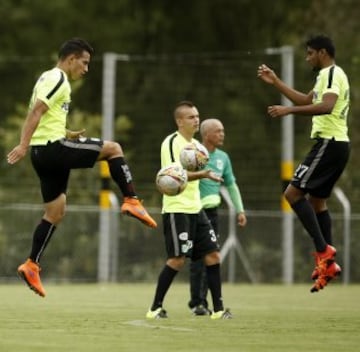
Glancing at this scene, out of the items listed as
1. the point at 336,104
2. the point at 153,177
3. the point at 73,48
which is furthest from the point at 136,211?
the point at 153,177

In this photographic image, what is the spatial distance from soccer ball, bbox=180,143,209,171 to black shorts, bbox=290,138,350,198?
40.9 inches

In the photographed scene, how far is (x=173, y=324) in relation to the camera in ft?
40.0

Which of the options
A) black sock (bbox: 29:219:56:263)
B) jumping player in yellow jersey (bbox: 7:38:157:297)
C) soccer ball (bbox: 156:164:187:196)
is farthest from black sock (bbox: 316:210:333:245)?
black sock (bbox: 29:219:56:263)

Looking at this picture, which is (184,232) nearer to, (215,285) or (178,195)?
(178,195)

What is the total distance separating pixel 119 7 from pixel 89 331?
28.3 meters

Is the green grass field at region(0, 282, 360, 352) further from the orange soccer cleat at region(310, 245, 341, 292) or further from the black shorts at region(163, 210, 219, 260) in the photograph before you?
the black shorts at region(163, 210, 219, 260)

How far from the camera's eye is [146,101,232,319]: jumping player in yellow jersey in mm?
13008

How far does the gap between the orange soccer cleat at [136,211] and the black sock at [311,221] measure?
180 centimetres

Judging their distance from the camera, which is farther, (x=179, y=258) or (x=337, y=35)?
(x=337, y=35)

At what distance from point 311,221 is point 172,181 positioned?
160 centimetres

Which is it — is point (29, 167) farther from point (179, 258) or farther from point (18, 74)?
point (179, 258)

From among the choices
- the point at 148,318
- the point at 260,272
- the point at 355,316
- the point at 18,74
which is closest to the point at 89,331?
the point at 148,318

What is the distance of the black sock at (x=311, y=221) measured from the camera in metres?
13.3

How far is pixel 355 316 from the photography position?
13.5 m
